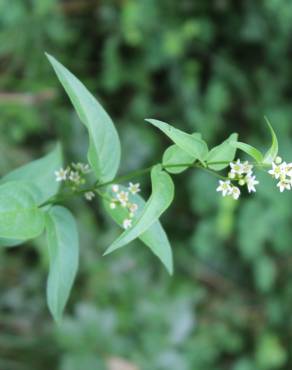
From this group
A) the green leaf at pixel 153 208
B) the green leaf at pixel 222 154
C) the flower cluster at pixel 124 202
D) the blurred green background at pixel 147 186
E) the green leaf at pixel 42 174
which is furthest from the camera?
the blurred green background at pixel 147 186

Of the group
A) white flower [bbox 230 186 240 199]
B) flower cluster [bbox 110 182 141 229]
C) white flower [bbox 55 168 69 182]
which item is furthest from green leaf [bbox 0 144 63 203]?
white flower [bbox 230 186 240 199]

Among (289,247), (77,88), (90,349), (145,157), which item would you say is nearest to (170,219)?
(145,157)

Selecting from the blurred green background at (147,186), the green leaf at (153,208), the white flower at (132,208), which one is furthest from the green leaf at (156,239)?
the blurred green background at (147,186)

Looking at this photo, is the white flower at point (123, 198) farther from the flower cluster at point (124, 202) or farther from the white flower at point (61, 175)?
the white flower at point (61, 175)

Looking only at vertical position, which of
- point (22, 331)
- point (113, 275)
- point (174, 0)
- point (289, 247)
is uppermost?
point (174, 0)

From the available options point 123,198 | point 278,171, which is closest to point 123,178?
point 123,198

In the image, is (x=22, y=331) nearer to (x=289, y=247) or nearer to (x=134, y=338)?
(x=134, y=338)

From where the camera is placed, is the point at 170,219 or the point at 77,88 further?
the point at 170,219
